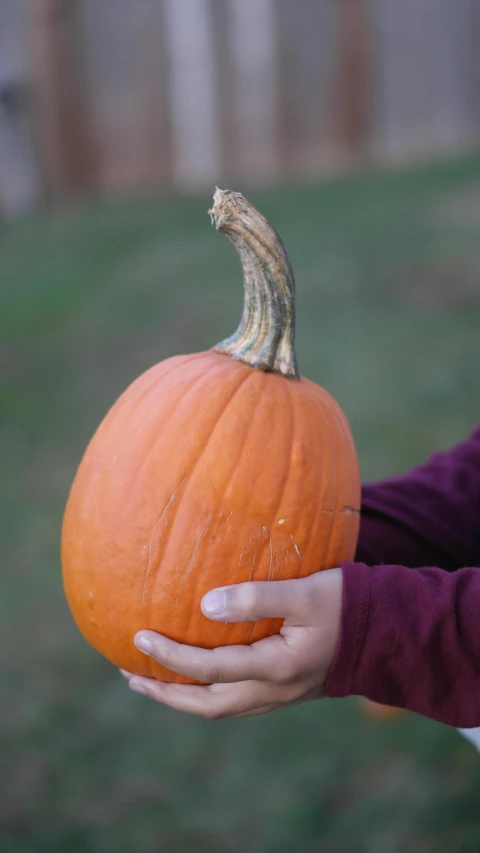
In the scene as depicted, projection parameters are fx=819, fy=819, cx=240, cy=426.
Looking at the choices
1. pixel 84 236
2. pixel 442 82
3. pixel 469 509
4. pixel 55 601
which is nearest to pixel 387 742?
pixel 469 509

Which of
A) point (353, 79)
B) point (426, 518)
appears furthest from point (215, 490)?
point (353, 79)

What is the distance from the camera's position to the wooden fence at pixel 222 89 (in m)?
7.45

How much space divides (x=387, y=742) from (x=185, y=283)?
3906 mm

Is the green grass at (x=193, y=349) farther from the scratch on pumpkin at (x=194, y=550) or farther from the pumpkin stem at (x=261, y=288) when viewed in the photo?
the pumpkin stem at (x=261, y=288)

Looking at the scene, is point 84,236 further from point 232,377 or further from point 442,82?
point 232,377

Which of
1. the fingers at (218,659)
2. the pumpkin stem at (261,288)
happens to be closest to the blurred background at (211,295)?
the fingers at (218,659)

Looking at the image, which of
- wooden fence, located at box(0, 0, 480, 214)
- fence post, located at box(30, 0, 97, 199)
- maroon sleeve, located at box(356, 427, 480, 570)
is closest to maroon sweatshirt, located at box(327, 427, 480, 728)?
maroon sleeve, located at box(356, 427, 480, 570)

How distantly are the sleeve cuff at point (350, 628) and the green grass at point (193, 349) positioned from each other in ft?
3.92

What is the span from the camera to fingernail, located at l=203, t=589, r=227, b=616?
1.19 meters

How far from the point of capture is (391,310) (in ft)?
16.0

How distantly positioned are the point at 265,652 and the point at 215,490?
0.25 meters

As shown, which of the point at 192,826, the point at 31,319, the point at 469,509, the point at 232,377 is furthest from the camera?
the point at 31,319

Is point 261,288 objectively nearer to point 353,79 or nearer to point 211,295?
point 211,295

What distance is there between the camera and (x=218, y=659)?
1.23 m
